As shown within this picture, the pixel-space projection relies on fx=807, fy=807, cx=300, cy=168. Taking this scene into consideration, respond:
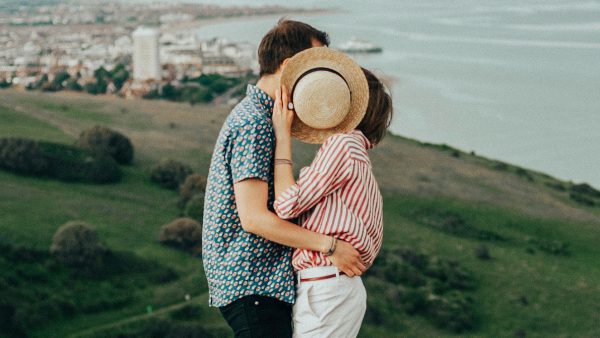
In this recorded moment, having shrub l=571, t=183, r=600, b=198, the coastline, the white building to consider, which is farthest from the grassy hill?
the coastline

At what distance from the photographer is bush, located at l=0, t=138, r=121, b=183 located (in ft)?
98.9

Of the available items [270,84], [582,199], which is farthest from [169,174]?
[270,84]

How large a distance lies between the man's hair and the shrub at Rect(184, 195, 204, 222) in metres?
25.0

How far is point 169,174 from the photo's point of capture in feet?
107

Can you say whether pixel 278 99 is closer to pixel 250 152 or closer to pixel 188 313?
pixel 250 152

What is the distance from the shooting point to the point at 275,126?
8.77 ft

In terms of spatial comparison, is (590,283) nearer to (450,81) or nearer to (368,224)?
(368,224)

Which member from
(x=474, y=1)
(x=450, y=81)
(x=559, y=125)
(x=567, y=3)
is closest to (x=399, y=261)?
(x=559, y=125)

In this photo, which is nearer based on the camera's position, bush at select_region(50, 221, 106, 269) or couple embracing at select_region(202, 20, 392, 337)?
couple embracing at select_region(202, 20, 392, 337)

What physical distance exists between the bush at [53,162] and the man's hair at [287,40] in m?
29.1

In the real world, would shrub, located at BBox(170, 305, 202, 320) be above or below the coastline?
above

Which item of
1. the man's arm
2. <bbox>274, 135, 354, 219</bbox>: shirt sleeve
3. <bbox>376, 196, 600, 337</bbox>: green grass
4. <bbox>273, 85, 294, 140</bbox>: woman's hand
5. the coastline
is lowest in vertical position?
the coastline

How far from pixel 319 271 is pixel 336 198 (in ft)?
0.81

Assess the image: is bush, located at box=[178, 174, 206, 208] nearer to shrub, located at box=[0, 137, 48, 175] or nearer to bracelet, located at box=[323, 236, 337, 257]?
shrub, located at box=[0, 137, 48, 175]
